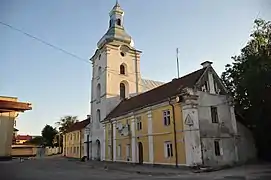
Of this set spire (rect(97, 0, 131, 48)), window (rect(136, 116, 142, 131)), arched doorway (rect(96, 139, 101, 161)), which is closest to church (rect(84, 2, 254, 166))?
window (rect(136, 116, 142, 131))

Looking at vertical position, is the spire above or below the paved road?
above

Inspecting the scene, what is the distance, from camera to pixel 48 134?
77875mm

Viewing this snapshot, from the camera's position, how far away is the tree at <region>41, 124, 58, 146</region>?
7788 cm

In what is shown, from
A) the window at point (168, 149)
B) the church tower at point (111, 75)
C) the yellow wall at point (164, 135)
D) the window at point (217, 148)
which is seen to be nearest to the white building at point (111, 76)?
the church tower at point (111, 75)

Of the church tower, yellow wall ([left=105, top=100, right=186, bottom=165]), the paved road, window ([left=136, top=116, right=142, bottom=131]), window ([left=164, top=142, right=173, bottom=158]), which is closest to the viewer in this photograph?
the paved road

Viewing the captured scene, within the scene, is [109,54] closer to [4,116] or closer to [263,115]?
[4,116]

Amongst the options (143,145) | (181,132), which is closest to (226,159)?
(181,132)

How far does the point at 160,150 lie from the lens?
2438 cm

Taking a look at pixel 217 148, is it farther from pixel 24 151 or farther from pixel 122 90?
pixel 24 151

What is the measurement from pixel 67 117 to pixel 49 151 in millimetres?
11916

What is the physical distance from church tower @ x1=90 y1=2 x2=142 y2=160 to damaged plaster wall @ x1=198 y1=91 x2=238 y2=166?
17624mm

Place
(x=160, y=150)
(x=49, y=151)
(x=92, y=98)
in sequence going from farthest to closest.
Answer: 1. (x=49, y=151)
2. (x=92, y=98)
3. (x=160, y=150)

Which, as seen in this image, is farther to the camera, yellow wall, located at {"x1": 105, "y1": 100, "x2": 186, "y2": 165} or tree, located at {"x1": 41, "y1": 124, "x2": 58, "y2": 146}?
tree, located at {"x1": 41, "y1": 124, "x2": 58, "y2": 146}

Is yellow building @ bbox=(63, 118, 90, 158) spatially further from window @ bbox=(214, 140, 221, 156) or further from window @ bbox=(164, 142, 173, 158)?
window @ bbox=(214, 140, 221, 156)
